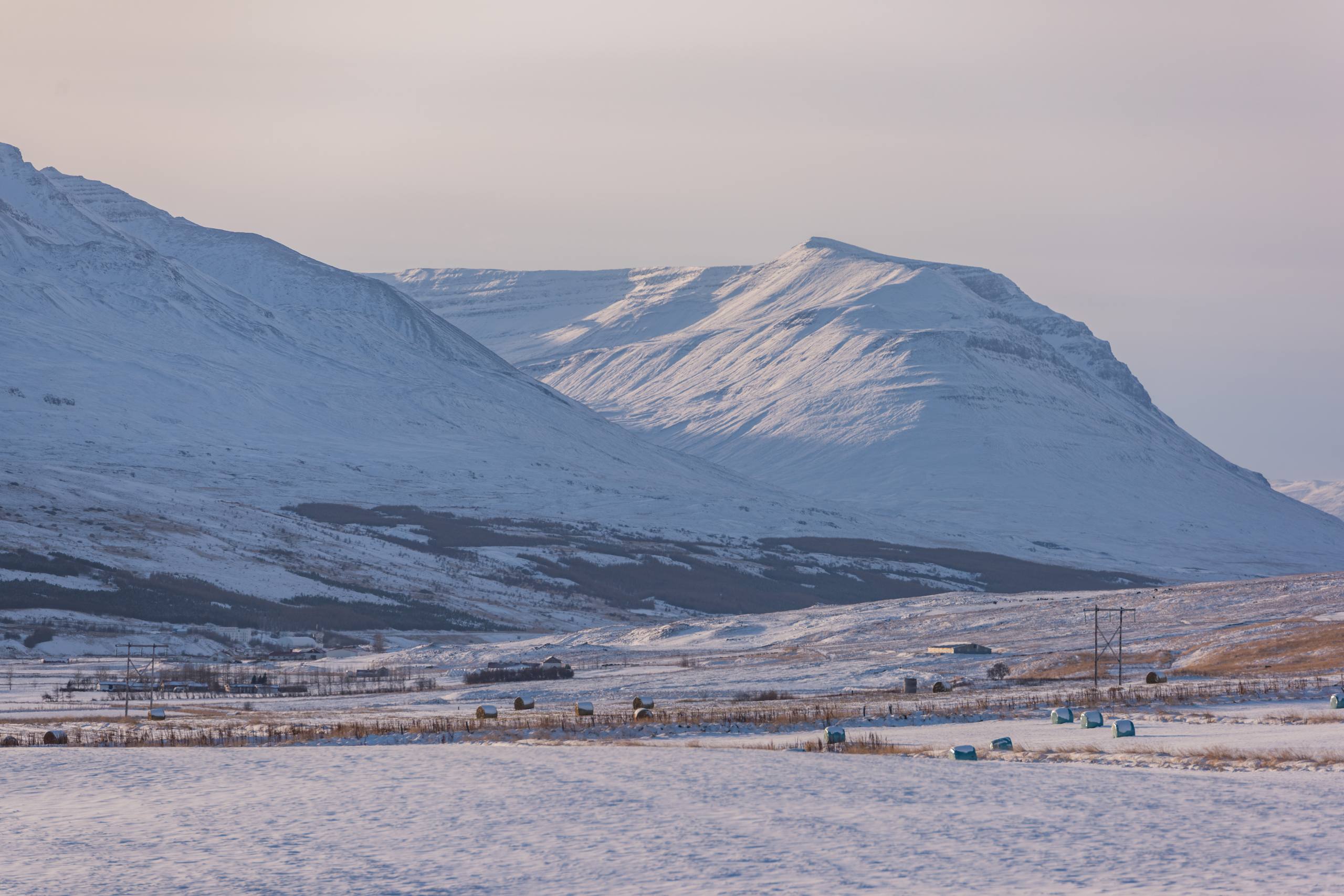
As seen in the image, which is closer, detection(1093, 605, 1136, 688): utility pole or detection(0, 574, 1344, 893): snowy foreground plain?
detection(0, 574, 1344, 893): snowy foreground plain

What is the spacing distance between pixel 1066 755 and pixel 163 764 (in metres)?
22.1

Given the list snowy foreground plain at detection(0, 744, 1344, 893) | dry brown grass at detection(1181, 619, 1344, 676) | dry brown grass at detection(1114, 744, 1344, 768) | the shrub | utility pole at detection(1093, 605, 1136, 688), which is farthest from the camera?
the shrub

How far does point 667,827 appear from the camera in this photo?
90.1ft

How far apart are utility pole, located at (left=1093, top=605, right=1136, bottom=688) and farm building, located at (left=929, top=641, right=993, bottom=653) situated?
244 inches

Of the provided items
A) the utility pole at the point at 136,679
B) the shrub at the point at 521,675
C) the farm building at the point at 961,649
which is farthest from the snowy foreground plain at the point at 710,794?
the farm building at the point at 961,649

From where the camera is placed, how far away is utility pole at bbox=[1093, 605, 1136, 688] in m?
64.9

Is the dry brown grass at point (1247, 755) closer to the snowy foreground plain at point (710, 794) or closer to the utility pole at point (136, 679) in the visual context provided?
the snowy foreground plain at point (710, 794)

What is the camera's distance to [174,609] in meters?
130

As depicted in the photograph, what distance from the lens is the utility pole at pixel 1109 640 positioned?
64875 millimetres

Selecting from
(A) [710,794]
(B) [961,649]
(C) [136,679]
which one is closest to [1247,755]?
(A) [710,794]

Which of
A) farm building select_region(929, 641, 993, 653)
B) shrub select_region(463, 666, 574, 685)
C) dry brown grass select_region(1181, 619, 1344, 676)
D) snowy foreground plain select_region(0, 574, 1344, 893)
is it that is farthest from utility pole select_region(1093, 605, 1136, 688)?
shrub select_region(463, 666, 574, 685)

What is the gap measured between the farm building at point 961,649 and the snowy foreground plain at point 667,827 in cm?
5057

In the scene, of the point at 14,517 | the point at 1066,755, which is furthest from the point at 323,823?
the point at 14,517

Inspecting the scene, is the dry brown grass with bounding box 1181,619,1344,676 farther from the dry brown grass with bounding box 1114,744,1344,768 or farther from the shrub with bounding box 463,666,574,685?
the shrub with bounding box 463,666,574,685
